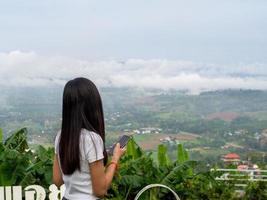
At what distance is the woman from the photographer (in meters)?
2.62

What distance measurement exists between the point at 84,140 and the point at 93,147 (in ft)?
0.17

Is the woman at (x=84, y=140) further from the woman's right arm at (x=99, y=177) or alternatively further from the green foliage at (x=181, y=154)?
the green foliage at (x=181, y=154)

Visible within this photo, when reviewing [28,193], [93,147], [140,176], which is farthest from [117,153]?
[140,176]

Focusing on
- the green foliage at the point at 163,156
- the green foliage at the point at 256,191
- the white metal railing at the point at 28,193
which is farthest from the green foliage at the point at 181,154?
the white metal railing at the point at 28,193

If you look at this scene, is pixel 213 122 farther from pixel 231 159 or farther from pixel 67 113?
pixel 67 113

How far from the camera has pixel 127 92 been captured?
1938 centimetres

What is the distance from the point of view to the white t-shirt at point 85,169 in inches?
103

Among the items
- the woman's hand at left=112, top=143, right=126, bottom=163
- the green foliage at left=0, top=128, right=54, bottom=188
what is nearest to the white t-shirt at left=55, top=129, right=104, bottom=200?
the woman's hand at left=112, top=143, right=126, bottom=163

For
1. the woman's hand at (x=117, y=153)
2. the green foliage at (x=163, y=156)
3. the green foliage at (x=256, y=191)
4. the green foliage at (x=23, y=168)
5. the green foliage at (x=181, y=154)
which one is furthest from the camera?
the green foliage at (x=181, y=154)

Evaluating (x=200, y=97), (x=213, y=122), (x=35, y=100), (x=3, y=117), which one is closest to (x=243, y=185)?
(x=3, y=117)

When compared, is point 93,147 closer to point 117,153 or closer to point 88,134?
point 88,134

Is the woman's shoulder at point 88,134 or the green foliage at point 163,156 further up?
the woman's shoulder at point 88,134

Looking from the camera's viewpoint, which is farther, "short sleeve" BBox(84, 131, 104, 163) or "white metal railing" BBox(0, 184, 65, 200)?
"white metal railing" BBox(0, 184, 65, 200)

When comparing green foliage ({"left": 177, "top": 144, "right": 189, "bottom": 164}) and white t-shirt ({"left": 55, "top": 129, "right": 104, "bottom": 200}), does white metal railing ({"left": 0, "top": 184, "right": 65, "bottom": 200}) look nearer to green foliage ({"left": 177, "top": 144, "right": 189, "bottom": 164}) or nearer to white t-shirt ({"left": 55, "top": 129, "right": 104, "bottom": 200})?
green foliage ({"left": 177, "top": 144, "right": 189, "bottom": 164})
